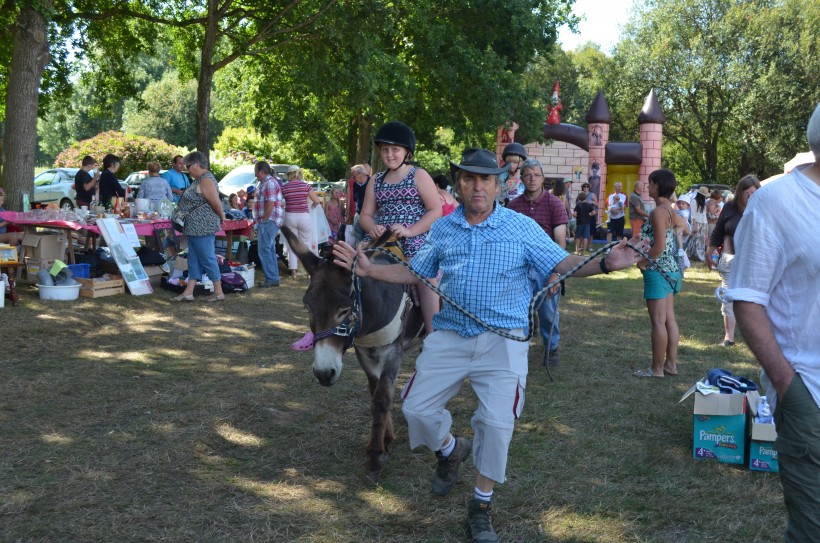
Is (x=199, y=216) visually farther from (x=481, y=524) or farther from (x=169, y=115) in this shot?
(x=169, y=115)

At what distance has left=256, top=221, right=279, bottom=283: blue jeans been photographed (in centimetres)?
1273

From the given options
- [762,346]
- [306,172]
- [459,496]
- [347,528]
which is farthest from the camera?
[306,172]

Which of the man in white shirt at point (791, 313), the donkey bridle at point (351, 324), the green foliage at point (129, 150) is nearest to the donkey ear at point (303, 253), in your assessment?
the donkey bridle at point (351, 324)

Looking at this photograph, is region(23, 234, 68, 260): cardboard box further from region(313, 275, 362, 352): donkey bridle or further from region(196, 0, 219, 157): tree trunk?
region(313, 275, 362, 352): donkey bridle

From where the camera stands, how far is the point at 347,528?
408 centimetres

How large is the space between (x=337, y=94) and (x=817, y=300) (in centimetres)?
1805

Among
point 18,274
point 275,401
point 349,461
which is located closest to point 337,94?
point 18,274

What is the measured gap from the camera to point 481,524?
3.89 metres

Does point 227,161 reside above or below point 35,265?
above

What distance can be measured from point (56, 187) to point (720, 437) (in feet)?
93.5

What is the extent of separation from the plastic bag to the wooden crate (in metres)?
3.53

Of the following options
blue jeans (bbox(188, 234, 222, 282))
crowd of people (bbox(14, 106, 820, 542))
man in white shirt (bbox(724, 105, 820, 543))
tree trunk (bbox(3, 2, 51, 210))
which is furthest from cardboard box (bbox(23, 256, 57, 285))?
man in white shirt (bbox(724, 105, 820, 543))

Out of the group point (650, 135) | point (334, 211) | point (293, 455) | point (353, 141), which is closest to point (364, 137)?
point (353, 141)

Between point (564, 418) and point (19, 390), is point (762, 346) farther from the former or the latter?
point (19, 390)
